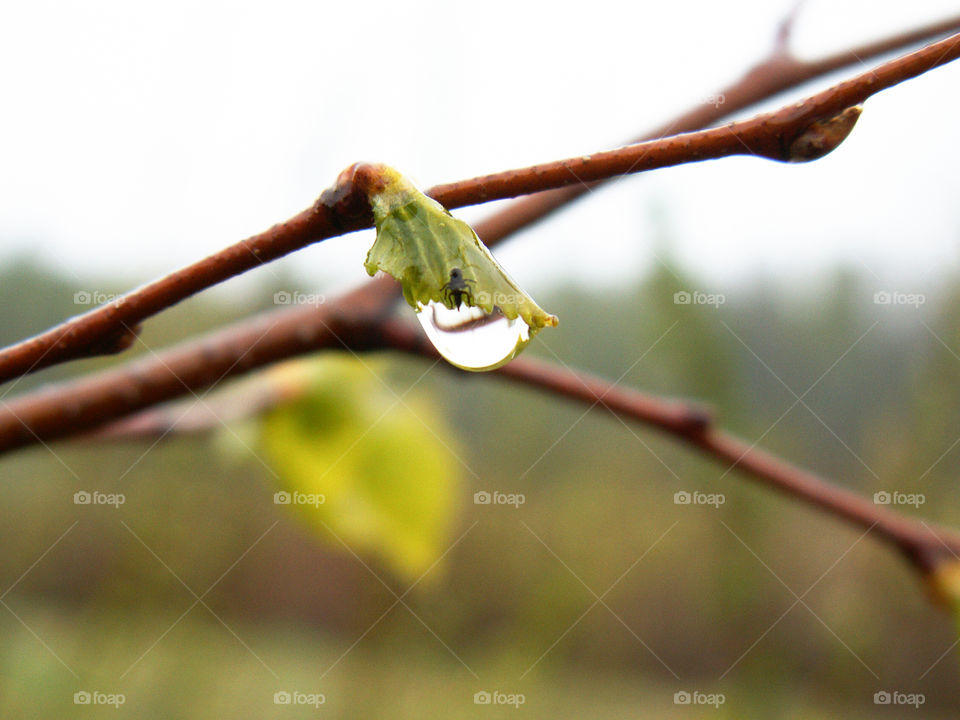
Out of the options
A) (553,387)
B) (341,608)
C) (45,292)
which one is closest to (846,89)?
(553,387)

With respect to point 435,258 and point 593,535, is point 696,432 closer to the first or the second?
point 435,258

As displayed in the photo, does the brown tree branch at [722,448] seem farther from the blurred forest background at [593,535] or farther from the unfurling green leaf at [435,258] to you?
the unfurling green leaf at [435,258]

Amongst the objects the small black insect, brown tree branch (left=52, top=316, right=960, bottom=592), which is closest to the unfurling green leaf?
the small black insect

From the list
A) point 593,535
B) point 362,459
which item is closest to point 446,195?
point 362,459

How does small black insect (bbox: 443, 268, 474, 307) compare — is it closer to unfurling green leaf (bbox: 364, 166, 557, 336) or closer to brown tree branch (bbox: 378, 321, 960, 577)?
unfurling green leaf (bbox: 364, 166, 557, 336)

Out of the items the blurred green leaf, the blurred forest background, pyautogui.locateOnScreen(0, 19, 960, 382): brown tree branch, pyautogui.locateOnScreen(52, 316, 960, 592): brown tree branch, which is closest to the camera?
pyautogui.locateOnScreen(0, 19, 960, 382): brown tree branch

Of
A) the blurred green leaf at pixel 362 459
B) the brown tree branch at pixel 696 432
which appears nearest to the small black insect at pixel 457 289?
the brown tree branch at pixel 696 432

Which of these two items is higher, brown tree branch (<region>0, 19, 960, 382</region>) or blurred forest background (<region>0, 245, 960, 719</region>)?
blurred forest background (<region>0, 245, 960, 719</region>)
